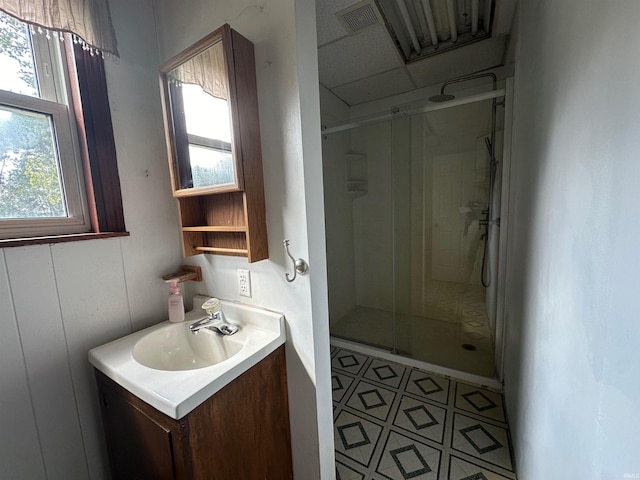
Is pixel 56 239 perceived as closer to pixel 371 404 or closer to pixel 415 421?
pixel 371 404

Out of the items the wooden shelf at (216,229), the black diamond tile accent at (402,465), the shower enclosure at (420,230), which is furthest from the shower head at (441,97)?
the black diamond tile accent at (402,465)

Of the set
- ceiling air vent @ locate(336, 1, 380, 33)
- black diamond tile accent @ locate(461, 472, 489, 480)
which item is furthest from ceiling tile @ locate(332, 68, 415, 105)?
black diamond tile accent @ locate(461, 472, 489, 480)

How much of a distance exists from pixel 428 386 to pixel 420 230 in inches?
51.7

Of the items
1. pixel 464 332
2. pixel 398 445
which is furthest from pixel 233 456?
pixel 464 332

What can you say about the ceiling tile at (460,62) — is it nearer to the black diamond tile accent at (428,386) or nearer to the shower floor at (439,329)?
the shower floor at (439,329)

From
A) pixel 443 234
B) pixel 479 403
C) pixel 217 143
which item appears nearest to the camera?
pixel 217 143

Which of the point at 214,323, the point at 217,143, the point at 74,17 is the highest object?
the point at 74,17

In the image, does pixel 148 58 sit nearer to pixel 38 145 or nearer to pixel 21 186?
pixel 38 145

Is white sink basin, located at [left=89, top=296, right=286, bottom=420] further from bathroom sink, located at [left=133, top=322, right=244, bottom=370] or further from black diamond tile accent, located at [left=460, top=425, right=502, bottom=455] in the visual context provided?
black diamond tile accent, located at [left=460, top=425, right=502, bottom=455]

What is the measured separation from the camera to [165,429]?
71cm

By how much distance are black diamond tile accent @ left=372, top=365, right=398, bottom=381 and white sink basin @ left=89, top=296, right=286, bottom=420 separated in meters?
1.25

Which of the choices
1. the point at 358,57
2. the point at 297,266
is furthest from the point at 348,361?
the point at 358,57

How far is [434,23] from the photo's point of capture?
5.33ft

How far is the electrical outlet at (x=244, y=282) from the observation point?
110cm
